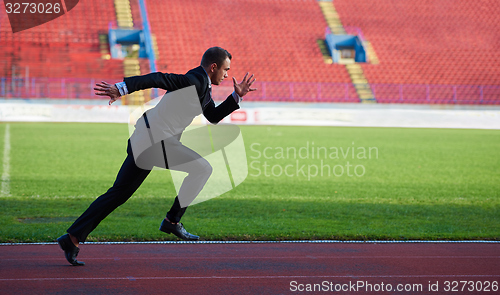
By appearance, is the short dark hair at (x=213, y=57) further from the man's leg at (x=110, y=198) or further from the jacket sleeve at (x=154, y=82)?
the man's leg at (x=110, y=198)

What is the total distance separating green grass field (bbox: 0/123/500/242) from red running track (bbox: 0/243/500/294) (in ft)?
1.87

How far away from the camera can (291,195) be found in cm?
952

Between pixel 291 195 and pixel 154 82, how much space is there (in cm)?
581

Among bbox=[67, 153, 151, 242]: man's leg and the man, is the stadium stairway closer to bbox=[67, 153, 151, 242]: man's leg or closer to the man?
the man

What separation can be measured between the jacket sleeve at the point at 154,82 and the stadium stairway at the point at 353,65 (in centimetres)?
2767

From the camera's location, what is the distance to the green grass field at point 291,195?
6625 millimetres

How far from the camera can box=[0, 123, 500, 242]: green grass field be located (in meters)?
6.62

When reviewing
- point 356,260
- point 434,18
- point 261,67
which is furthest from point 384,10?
point 356,260

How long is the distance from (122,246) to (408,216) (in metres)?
4.44

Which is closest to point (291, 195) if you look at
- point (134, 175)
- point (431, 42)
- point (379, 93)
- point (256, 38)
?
point (134, 175)

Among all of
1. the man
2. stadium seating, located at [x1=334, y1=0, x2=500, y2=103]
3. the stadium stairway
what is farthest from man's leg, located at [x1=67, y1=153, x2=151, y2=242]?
stadium seating, located at [x1=334, y1=0, x2=500, y2=103]

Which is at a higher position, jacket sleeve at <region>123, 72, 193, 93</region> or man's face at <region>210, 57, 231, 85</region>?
man's face at <region>210, 57, 231, 85</region>

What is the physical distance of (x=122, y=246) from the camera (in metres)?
5.70

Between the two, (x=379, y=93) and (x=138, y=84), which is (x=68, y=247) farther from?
(x=379, y=93)
